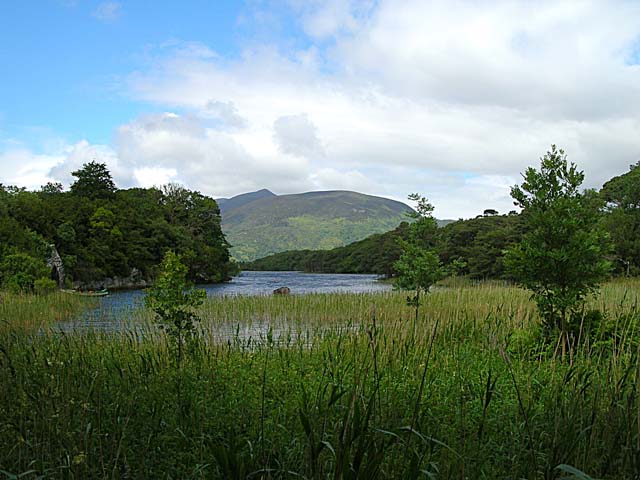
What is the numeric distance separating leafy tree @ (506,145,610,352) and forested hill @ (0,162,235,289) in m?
20.6

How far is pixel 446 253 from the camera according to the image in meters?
50.1

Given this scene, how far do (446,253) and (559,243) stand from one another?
43.7 m

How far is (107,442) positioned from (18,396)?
3.92ft

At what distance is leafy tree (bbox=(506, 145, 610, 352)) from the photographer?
7.11m

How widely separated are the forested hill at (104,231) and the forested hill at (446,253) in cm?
1958

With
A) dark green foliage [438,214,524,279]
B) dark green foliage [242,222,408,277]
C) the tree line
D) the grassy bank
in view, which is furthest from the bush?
dark green foliage [242,222,408,277]

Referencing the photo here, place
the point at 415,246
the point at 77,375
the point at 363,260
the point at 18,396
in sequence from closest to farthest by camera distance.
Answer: the point at 18,396, the point at 77,375, the point at 415,246, the point at 363,260

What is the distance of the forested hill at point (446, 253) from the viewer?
3757cm

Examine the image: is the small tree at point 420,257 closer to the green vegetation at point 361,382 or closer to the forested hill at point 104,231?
the green vegetation at point 361,382

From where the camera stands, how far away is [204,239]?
205 ft

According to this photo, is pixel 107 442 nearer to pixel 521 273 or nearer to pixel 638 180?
pixel 521 273

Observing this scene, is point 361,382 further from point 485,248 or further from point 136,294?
point 485,248

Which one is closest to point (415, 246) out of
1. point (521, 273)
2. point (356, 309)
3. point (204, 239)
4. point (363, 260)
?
point (356, 309)

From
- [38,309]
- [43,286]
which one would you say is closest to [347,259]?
[43,286]
